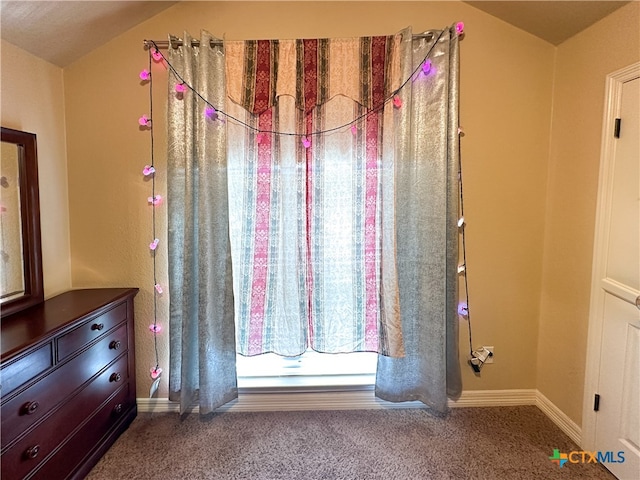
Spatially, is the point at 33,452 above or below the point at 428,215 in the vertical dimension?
below

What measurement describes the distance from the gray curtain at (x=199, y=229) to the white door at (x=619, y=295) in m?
1.92

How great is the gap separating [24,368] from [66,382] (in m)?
0.28

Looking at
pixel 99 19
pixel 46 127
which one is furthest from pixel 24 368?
pixel 99 19

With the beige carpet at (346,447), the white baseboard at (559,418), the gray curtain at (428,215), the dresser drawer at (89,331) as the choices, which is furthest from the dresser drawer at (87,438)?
the white baseboard at (559,418)

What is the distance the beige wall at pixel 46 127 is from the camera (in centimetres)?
182

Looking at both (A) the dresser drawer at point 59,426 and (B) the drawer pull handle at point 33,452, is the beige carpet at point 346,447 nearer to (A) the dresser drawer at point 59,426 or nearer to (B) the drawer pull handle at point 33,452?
(A) the dresser drawer at point 59,426

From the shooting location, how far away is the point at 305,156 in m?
2.12

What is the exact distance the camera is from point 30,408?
1.48 m

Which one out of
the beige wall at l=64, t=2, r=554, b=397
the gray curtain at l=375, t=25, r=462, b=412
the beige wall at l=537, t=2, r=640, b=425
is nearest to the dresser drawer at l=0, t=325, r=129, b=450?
the beige wall at l=64, t=2, r=554, b=397

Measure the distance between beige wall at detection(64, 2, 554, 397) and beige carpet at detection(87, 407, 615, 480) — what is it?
41cm

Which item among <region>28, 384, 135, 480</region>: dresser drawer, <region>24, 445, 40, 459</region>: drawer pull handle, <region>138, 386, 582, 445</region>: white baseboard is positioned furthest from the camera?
<region>138, 386, 582, 445</region>: white baseboard

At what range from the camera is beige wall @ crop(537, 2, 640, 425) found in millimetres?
1859

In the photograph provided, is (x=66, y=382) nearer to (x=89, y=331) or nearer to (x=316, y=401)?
(x=89, y=331)

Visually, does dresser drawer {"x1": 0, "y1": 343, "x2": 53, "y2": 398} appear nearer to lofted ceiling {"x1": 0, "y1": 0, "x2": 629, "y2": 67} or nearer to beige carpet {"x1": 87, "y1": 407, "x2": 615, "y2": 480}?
beige carpet {"x1": 87, "y1": 407, "x2": 615, "y2": 480}
